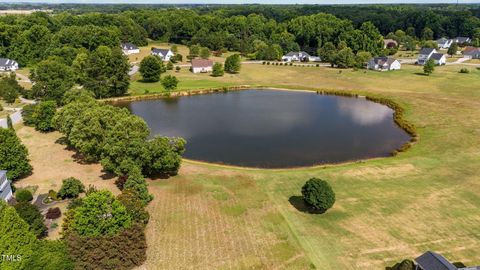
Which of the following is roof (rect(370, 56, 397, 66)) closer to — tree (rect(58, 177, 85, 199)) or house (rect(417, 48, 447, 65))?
house (rect(417, 48, 447, 65))

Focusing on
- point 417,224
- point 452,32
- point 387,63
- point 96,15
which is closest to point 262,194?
point 417,224

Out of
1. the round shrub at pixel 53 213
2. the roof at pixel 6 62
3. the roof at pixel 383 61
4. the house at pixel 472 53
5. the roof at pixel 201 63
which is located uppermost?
the house at pixel 472 53

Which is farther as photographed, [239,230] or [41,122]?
[41,122]

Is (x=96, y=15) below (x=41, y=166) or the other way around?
the other way around

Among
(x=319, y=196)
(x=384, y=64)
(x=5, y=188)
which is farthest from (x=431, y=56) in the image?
(x=5, y=188)

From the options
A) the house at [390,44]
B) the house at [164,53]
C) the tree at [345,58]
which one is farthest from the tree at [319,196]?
the house at [390,44]

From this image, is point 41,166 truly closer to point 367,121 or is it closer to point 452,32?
point 367,121

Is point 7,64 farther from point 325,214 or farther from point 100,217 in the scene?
point 325,214

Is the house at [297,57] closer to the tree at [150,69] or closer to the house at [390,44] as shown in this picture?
the house at [390,44]
